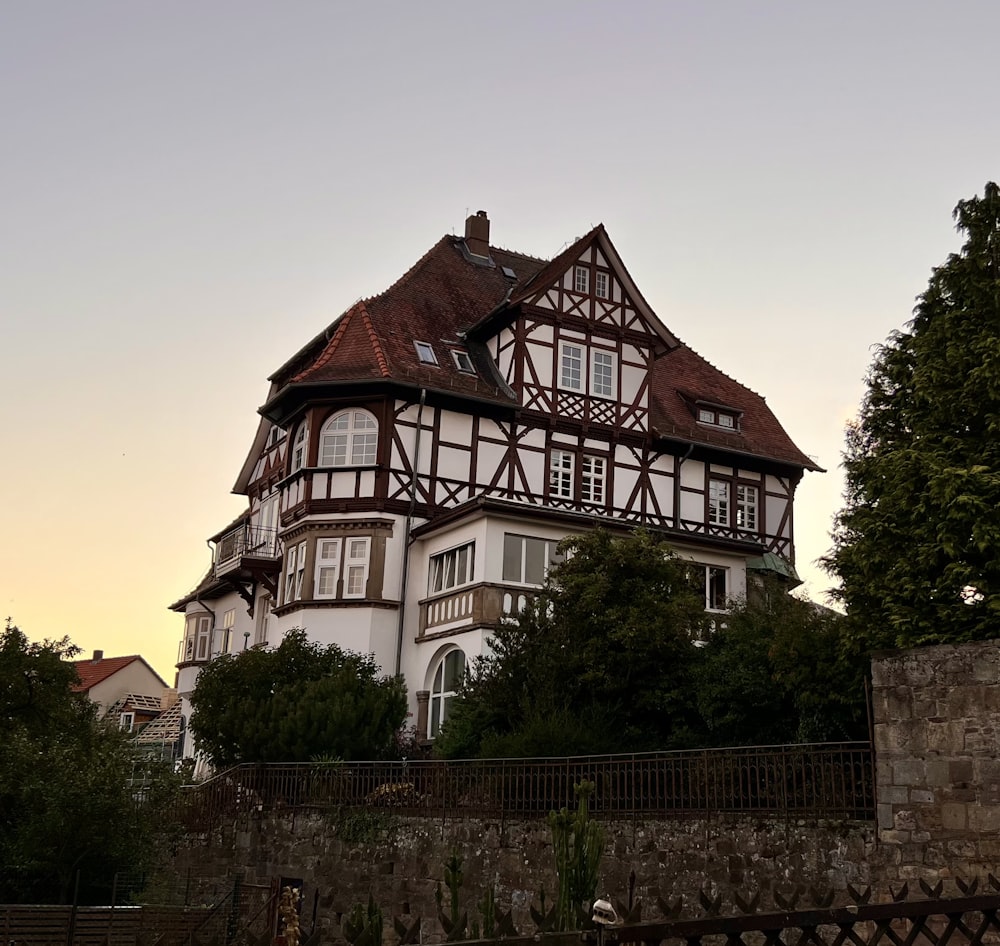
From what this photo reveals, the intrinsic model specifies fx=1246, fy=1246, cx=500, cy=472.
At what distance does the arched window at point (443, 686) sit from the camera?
30.5 m

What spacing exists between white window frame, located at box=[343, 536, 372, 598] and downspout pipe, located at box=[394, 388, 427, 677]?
0.97 meters

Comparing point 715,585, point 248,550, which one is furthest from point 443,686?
point 248,550

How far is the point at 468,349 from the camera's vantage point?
122 ft

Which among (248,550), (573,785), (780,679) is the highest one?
(248,550)

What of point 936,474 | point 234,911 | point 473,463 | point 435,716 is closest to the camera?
point 936,474

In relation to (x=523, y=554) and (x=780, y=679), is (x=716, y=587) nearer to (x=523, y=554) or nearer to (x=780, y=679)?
(x=523, y=554)

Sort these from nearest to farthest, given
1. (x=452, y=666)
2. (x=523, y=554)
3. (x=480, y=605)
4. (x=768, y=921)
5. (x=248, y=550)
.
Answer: (x=768, y=921), (x=480, y=605), (x=523, y=554), (x=452, y=666), (x=248, y=550)

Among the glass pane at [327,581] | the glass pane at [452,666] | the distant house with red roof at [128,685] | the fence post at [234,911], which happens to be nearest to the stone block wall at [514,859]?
the fence post at [234,911]

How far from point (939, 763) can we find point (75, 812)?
1525 centimetres

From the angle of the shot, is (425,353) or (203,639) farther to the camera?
(203,639)

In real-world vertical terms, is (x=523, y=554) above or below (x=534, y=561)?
above

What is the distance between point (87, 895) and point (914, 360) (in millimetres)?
17789

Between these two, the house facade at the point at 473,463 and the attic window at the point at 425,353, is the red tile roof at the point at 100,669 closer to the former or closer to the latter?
the house facade at the point at 473,463

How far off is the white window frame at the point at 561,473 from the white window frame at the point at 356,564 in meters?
5.82
